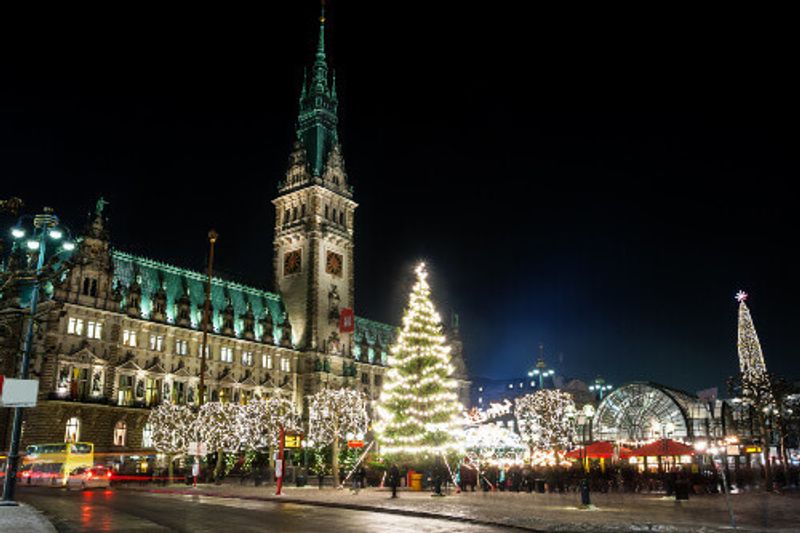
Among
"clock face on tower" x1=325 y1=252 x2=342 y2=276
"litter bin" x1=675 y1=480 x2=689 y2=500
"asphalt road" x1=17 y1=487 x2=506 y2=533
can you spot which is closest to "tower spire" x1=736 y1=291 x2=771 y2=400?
"litter bin" x1=675 y1=480 x2=689 y2=500

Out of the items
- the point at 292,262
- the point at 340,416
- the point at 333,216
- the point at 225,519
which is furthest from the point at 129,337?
the point at 225,519

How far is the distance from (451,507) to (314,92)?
92370 millimetres

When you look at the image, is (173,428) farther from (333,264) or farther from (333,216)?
(333,216)

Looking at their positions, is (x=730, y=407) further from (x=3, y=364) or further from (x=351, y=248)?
(x=3, y=364)

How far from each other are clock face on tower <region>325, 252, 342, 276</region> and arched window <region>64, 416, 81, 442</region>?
41650 mm

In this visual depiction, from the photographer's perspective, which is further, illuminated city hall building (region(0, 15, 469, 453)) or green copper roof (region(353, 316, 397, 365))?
green copper roof (region(353, 316, 397, 365))

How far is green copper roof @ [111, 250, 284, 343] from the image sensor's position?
8488 cm

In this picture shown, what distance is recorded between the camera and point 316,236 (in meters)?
100

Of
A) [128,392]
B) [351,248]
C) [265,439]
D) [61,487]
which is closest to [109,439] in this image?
[128,392]

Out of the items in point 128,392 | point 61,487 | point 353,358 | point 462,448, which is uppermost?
point 353,358

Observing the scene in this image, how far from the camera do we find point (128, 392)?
75.8m

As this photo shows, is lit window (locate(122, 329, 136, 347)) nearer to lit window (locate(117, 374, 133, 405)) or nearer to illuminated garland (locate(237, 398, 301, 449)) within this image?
lit window (locate(117, 374, 133, 405))

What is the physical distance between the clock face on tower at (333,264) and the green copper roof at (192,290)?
9.27 m

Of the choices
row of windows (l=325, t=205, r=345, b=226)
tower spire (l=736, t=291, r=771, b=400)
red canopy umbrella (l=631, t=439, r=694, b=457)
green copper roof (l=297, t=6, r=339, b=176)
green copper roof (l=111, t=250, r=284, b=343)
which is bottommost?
red canopy umbrella (l=631, t=439, r=694, b=457)
